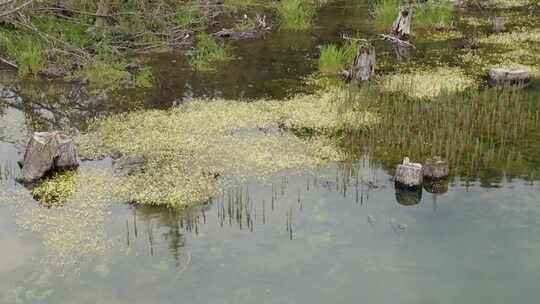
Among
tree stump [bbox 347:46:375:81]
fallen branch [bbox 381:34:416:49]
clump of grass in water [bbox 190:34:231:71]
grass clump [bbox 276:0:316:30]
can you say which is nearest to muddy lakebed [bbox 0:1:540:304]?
tree stump [bbox 347:46:375:81]

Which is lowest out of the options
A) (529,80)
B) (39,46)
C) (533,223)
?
(533,223)

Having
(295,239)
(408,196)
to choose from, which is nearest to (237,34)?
(408,196)

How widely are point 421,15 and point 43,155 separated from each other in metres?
13.9

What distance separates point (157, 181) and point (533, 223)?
219 inches

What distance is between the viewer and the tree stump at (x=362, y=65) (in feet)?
47.8

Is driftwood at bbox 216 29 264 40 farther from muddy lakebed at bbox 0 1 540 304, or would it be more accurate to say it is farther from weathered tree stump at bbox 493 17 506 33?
muddy lakebed at bbox 0 1 540 304

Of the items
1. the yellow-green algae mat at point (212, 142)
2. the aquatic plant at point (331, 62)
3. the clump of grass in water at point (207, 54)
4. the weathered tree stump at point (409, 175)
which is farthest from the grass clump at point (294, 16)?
the weathered tree stump at point (409, 175)

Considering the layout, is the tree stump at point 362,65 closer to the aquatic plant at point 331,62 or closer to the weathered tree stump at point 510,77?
the aquatic plant at point 331,62

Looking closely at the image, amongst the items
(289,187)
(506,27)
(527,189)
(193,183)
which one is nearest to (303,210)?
(289,187)

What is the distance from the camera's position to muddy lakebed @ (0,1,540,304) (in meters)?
7.29

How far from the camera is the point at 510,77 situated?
14.2 meters

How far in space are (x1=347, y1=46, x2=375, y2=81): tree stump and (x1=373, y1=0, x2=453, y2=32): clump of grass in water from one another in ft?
17.5

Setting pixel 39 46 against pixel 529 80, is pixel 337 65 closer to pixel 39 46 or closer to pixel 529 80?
pixel 529 80

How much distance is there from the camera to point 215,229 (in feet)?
28.3
